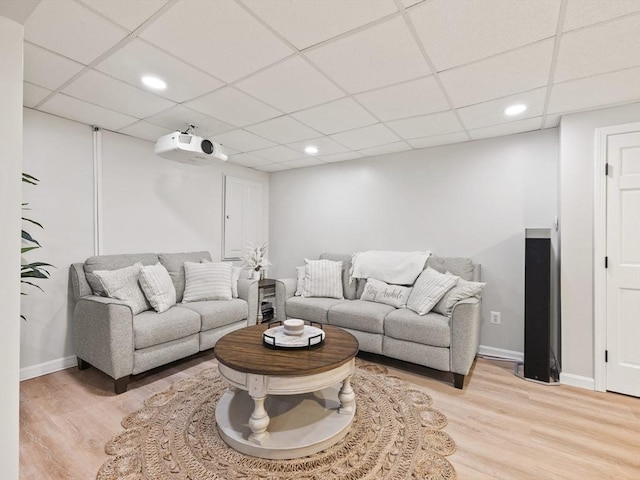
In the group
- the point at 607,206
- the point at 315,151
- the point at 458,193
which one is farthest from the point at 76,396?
the point at 607,206

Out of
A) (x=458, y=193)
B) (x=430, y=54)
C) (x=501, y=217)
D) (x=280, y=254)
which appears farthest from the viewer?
(x=280, y=254)

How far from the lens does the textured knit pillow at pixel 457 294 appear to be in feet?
9.18

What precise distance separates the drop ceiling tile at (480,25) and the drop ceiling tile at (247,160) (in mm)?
2852

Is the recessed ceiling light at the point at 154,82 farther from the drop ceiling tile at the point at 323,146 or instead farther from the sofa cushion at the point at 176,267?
the sofa cushion at the point at 176,267

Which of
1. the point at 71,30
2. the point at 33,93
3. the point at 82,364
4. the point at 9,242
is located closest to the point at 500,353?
the point at 9,242

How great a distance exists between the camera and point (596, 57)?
1871mm

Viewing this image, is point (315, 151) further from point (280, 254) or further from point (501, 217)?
point (501, 217)

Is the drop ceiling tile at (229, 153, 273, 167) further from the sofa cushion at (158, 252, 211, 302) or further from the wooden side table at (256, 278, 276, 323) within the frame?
the wooden side table at (256, 278, 276, 323)

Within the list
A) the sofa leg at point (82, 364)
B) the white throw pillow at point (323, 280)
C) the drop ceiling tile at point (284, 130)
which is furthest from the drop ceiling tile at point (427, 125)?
the sofa leg at point (82, 364)

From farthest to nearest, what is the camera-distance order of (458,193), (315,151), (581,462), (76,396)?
1. (315,151)
2. (458,193)
3. (76,396)
4. (581,462)

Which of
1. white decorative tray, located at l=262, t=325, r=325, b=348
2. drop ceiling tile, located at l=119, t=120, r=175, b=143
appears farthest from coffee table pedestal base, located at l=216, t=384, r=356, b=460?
drop ceiling tile, located at l=119, t=120, r=175, b=143

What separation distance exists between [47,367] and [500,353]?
435 centimetres

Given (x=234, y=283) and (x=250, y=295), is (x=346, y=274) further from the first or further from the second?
(x=234, y=283)

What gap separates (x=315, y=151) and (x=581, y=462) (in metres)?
3.56
